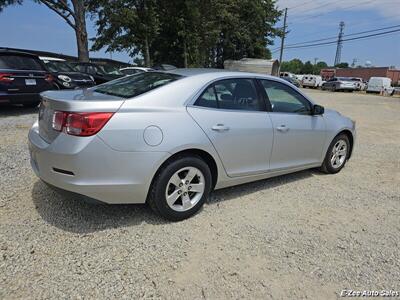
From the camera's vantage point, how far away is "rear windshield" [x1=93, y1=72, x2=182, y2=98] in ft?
10.7

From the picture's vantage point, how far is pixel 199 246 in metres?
2.93

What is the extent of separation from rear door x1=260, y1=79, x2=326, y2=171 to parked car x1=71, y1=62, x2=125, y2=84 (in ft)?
30.5

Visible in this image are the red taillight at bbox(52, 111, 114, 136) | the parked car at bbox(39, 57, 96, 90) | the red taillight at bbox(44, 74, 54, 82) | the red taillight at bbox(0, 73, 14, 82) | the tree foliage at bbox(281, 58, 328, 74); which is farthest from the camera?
the tree foliage at bbox(281, 58, 328, 74)

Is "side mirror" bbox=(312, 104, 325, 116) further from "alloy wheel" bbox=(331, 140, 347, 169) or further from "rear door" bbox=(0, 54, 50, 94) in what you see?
"rear door" bbox=(0, 54, 50, 94)

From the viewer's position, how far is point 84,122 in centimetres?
272

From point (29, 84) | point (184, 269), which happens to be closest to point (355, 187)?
point (184, 269)

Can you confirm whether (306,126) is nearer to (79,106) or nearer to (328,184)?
(328,184)

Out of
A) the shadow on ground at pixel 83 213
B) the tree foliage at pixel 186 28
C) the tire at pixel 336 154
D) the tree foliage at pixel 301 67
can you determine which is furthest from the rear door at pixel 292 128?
the tree foliage at pixel 301 67

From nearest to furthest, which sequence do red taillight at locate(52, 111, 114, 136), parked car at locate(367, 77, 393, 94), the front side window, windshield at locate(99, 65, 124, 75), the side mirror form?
1. red taillight at locate(52, 111, 114, 136)
2. the front side window
3. the side mirror
4. windshield at locate(99, 65, 124, 75)
5. parked car at locate(367, 77, 393, 94)

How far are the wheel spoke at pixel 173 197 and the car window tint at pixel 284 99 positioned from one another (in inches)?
65.4

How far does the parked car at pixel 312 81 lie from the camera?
149 feet

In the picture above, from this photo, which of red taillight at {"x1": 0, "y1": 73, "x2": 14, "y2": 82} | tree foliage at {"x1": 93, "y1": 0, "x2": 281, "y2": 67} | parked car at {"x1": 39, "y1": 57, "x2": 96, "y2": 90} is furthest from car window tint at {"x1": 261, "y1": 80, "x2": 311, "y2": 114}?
tree foliage at {"x1": 93, "y1": 0, "x2": 281, "y2": 67}

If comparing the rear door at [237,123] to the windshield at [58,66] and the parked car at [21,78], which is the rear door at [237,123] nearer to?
the parked car at [21,78]

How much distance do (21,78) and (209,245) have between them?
692 cm
